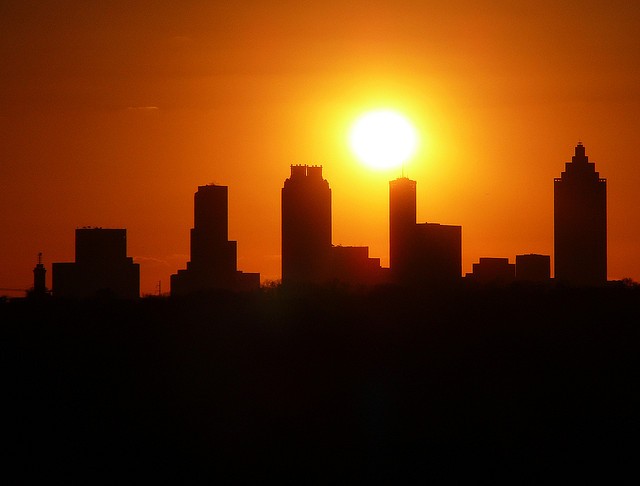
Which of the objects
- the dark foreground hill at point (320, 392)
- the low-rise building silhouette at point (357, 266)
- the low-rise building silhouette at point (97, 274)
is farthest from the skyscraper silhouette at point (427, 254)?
the dark foreground hill at point (320, 392)

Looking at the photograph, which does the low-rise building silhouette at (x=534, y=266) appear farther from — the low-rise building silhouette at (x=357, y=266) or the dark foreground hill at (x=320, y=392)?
the dark foreground hill at (x=320, y=392)

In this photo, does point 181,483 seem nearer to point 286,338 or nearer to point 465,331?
point 286,338

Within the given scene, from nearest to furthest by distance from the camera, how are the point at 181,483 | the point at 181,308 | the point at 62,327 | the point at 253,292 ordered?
the point at 181,483 < the point at 62,327 < the point at 181,308 < the point at 253,292

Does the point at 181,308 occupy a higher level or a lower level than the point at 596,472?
higher

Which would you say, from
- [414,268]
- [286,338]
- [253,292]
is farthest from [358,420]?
[414,268]

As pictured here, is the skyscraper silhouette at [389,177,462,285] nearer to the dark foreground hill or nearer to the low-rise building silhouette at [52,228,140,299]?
the low-rise building silhouette at [52,228,140,299]

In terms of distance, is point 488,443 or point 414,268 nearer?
point 488,443

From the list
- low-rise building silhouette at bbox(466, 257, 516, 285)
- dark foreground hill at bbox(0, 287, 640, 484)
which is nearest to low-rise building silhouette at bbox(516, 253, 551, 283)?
low-rise building silhouette at bbox(466, 257, 516, 285)
